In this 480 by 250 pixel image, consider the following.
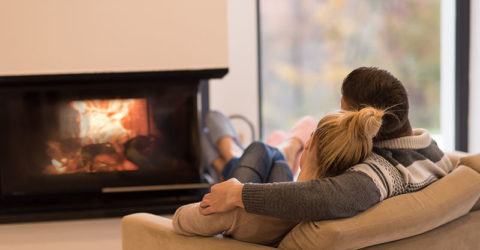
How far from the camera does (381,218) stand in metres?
1.71

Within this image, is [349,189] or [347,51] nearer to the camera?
[349,189]

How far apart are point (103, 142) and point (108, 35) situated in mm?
516

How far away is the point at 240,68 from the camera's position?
4.22 metres

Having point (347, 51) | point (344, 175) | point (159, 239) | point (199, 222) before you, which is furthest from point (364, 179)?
point (347, 51)

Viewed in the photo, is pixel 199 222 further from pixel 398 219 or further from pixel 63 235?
pixel 63 235

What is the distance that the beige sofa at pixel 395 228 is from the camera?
1.67m

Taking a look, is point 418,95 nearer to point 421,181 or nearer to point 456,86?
point 456,86

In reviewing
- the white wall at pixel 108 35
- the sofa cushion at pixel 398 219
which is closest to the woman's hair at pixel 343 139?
the sofa cushion at pixel 398 219

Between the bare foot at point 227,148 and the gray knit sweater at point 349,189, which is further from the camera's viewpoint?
the bare foot at point 227,148

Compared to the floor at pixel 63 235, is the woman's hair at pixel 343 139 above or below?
above

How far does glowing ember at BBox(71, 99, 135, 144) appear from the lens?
3.20 metres

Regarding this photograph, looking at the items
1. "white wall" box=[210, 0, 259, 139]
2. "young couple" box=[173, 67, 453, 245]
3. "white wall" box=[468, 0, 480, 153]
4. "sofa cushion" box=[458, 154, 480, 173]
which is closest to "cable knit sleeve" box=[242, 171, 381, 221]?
"young couple" box=[173, 67, 453, 245]

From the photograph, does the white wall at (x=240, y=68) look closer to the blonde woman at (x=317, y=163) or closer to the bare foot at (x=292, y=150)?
the bare foot at (x=292, y=150)

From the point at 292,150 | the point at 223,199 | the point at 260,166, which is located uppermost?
the point at 223,199
